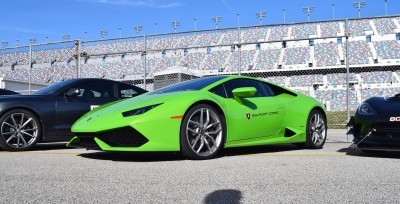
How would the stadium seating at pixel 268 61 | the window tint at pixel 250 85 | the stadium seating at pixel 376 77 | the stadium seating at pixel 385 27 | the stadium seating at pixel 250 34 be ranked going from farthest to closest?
the stadium seating at pixel 385 27, the stadium seating at pixel 268 61, the stadium seating at pixel 376 77, the stadium seating at pixel 250 34, the window tint at pixel 250 85

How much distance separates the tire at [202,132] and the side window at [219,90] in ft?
1.12

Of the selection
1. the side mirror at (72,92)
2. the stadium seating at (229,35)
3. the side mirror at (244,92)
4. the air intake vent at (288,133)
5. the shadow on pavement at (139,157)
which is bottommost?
the shadow on pavement at (139,157)

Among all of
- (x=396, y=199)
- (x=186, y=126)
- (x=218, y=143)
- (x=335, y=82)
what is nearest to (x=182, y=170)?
(x=186, y=126)

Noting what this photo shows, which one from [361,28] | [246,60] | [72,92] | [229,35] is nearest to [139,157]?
[72,92]

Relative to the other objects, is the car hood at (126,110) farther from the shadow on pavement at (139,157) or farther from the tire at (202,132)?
the shadow on pavement at (139,157)

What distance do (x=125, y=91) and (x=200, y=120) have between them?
2831mm

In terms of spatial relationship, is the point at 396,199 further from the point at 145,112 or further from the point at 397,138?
the point at 145,112

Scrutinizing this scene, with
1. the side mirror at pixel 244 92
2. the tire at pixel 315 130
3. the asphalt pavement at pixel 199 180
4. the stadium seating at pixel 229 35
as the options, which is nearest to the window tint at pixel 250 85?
the side mirror at pixel 244 92

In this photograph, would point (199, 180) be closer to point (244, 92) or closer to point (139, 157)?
point (139, 157)

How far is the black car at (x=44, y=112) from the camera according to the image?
19.2ft

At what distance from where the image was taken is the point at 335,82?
35719 mm

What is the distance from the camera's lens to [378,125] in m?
4.61

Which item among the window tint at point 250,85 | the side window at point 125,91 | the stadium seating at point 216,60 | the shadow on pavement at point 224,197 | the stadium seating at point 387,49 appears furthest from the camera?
the stadium seating at point 216,60

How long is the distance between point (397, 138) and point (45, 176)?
3.61 metres
